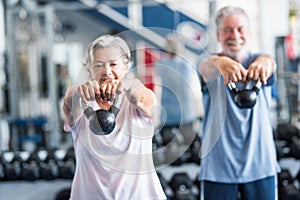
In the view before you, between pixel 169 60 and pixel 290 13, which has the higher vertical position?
pixel 290 13

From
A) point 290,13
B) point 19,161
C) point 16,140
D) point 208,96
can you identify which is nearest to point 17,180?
point 19,161

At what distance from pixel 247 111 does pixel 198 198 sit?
1087 millimetres

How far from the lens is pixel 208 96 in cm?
136

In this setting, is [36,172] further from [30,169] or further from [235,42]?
[235,42]

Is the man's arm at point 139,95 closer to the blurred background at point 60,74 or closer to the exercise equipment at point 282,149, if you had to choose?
the blurred background at point 60,74

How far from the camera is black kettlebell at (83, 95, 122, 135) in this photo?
866 millimetres

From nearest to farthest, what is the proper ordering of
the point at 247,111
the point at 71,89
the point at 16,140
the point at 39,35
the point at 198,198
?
1. the point at 71,89
2. the point at 247,111
3. the point at 198,198
4. the point at 16,140
5. the point at 39,35

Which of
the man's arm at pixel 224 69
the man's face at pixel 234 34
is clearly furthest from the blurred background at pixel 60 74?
the man's arm at pixel 224 69

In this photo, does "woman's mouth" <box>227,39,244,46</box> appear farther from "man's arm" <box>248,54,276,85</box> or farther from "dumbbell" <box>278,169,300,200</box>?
"dumbbell" <box>278,169,300,200</box>

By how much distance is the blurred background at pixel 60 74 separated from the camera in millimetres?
3125

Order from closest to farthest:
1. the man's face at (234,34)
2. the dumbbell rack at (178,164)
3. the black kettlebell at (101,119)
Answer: the black kettlebell at (101,119), the dumbbell rack at (178,164), the man's face at (234,34)

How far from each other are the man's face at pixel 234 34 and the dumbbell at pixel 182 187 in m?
1.12

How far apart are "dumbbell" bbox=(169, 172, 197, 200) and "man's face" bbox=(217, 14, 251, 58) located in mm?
1116

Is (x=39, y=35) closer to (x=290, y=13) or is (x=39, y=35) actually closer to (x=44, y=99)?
(x=44, y=99)
